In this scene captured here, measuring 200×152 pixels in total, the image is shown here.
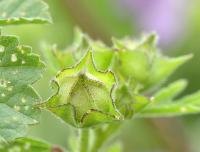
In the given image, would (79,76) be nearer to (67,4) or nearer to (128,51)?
(128,51)

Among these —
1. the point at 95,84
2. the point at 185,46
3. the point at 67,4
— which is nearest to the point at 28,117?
the point at 95,84

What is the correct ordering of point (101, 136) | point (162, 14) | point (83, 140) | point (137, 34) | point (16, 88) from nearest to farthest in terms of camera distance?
1. point (16, 88)
2. point (83, 140)
3. point (101, 136)
4. point (137, 34)
5. point (162, 14)

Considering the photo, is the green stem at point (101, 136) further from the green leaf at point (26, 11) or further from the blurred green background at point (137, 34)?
the blurred green background at point (137, 34)

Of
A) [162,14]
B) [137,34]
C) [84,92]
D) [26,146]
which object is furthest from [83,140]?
[162,14]

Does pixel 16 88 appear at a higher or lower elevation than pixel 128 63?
lower

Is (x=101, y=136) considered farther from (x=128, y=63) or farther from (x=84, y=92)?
(x=84, y=92)

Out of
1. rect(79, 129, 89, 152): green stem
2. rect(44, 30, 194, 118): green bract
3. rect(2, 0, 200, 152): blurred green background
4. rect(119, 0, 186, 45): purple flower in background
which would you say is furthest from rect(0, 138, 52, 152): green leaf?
rect(119, 0, 186, 45): purple flower in background

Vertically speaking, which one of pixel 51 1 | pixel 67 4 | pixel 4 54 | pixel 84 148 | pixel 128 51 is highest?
pixel 51 1

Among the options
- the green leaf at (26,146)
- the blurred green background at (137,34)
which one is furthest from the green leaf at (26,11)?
the blurred green background at (137,34)
